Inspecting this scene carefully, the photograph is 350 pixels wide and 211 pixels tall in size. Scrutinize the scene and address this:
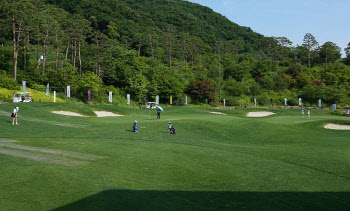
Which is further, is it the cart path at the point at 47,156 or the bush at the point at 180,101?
the bush at the point at 180,101

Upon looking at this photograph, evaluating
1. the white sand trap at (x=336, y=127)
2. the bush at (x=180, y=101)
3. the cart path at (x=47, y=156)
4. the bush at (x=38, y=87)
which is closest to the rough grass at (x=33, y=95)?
the bush at (x=38, y=87)

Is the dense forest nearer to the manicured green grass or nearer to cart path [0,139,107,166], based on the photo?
cart path [0,139,107,166]

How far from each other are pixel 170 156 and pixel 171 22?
526 ft

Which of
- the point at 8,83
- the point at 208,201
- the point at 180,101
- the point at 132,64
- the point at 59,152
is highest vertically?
the point at 132,64

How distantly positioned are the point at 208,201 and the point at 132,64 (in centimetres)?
7263

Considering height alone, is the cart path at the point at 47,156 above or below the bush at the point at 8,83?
below

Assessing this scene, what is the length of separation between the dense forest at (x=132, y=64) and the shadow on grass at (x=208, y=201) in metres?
51.4

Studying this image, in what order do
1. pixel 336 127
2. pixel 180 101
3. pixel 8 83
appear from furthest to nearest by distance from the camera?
pixel 180 101 < pixel 8 83 < pixel 336 127

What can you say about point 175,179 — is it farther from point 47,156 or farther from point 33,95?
point 33,95

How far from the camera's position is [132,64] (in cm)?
8050

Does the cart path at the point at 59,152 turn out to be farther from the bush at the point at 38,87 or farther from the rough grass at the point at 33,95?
the bush at the point at 38,87

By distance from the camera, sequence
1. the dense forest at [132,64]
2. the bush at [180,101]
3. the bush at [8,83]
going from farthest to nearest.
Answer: the bush at [180,101] < the dense forest at [132,64] < the bush at [8,83]

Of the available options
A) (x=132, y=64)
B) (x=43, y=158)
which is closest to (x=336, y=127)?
(x=43, y=158)

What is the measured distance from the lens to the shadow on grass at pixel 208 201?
941 centimetres
